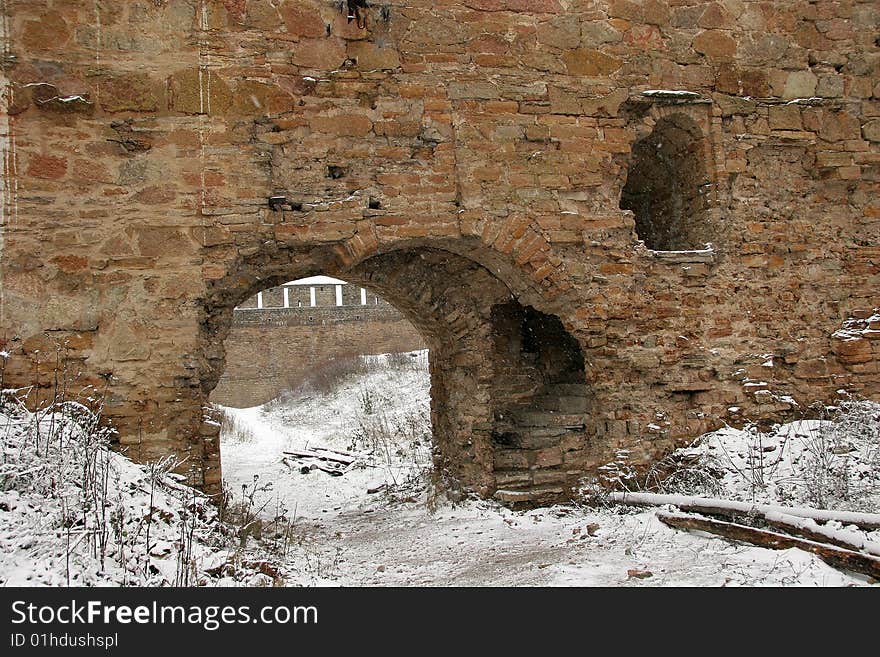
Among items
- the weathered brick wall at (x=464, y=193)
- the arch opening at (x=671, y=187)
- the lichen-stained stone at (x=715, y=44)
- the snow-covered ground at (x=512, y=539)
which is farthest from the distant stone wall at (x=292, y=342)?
the lichen-stained stone at (x=715, y=44)

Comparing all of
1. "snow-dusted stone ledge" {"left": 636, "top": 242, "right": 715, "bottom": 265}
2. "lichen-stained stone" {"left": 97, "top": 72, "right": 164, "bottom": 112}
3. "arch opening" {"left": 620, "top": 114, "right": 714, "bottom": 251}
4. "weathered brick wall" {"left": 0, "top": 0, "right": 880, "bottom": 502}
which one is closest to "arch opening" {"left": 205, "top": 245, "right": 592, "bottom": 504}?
"weathered brick wall" {"left": 0, "top": 0, "right": 880, "bottom": 502}

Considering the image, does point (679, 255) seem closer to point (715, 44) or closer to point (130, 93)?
point (715, 44)

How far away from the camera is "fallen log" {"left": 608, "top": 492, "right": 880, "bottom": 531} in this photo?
3951 millimetres

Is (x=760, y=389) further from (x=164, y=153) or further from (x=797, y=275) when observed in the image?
(x=164, y=153)

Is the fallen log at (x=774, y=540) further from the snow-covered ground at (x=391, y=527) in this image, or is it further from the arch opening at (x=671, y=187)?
the arch opening at (x=671, y=187)

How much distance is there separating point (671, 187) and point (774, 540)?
3.47m

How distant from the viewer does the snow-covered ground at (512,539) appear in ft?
13.0

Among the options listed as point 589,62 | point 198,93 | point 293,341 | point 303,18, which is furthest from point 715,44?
point 293,341

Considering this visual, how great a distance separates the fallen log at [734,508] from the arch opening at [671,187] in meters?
2.21

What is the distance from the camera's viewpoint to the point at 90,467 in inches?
167

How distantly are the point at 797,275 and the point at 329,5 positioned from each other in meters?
4.33

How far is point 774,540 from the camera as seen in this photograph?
4055mm

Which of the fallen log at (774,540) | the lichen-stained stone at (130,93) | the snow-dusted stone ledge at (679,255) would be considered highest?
the lichen-stained stone at (130,93)

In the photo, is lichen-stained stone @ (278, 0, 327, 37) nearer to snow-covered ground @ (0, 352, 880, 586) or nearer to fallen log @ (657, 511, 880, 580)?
snow-covered ground @ (0, 352, 880, 586)
